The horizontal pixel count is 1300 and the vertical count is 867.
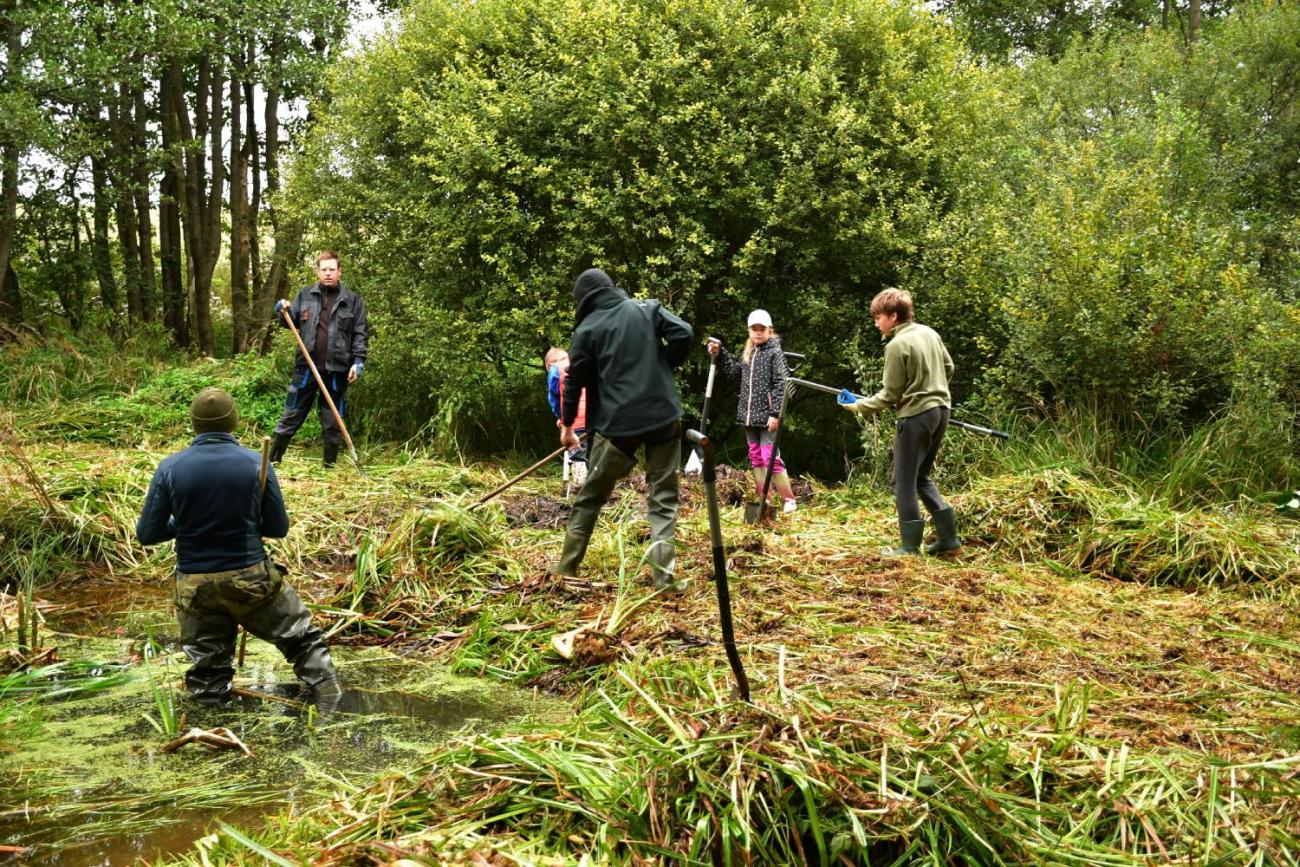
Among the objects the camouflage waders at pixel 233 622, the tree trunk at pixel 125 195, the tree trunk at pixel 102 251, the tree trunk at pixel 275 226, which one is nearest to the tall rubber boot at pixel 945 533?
the camouflage waders at pixel 233 622

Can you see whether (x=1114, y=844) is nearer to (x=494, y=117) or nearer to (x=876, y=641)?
(x=876, y=641)

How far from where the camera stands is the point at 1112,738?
3.69m

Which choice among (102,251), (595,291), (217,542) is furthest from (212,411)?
(102,251)

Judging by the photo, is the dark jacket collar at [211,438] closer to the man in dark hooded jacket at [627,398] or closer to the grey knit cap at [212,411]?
the grey knit cap at [212,411]

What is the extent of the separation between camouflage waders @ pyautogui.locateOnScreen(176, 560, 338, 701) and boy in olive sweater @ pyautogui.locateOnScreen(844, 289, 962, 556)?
3.79m

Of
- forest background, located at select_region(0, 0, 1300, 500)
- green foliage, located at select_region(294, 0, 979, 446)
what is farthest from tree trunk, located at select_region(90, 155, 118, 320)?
green foliage, located at select_region(294, 0, 979, 446)

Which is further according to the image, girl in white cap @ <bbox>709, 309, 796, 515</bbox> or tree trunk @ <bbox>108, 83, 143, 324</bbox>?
tree trunk @ <bbox>108, 83, 143, 324</bbox>

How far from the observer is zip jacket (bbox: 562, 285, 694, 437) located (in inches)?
240

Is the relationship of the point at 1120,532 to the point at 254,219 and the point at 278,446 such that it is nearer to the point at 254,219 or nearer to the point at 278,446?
the point at 278,446

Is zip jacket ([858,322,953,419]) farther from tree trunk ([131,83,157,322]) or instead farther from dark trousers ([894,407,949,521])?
tree trunk ([131,83,157,322])

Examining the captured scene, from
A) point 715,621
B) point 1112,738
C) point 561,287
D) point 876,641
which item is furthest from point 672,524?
point 561,287

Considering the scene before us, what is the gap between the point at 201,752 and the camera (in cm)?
420

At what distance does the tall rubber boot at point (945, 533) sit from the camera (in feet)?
22.9

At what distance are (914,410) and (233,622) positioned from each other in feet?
14.1
